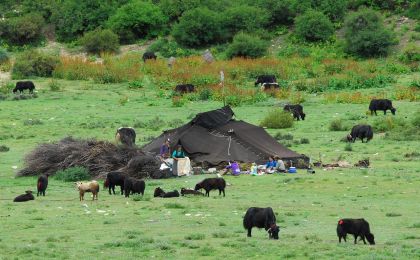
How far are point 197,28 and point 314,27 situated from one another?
8357 mm

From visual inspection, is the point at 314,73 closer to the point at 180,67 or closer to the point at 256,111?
the point at 180,67

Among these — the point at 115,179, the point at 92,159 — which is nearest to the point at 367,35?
the point at 92,159

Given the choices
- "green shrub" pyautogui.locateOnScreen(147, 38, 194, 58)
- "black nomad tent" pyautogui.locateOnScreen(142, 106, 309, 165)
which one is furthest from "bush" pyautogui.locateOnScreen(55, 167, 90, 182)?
"green shrub" pyautogui.locateOnScreen(147, 38, 194, 58)

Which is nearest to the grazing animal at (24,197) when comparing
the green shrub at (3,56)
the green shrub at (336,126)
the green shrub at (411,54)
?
the green shrub at (336,126)

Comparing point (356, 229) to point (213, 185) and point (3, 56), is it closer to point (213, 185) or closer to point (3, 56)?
point (213, 185)

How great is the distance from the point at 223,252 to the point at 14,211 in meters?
7.78

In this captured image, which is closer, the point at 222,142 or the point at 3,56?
the point at 222,142

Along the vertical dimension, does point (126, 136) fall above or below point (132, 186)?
above

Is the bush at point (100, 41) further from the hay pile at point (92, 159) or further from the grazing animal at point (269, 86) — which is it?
the hay pile at point (92, 159)

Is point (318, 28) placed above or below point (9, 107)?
above

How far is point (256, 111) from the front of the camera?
50.7 meters

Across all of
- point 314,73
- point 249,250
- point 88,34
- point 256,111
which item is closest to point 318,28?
point 314,73

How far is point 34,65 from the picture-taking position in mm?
66000

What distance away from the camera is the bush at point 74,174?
3095cm
